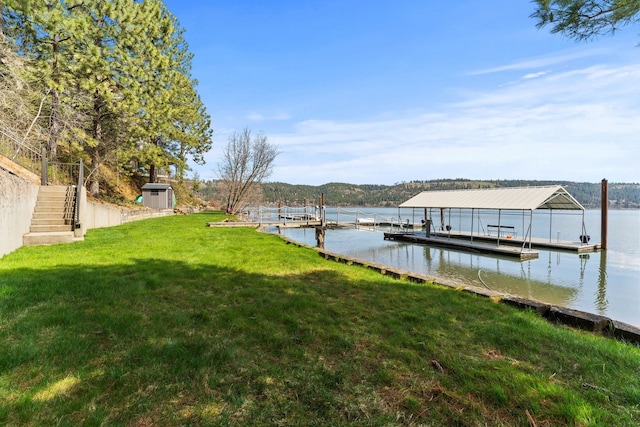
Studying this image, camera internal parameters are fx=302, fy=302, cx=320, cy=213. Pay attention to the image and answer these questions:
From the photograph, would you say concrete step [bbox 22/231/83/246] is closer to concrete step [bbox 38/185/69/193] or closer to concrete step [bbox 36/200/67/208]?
concrete step [bbox 36/200/67/208]

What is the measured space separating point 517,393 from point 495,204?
60.3 ft

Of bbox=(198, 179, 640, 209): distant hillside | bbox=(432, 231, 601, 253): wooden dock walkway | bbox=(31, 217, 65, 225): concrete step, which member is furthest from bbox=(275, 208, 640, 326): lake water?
bbox=(198, 179, 640, 209): distant hillside

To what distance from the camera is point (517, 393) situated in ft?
7.16

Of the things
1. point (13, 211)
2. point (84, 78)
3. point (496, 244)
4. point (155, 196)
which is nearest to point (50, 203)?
point (13, 211)

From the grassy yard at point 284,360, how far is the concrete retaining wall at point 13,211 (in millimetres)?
2438

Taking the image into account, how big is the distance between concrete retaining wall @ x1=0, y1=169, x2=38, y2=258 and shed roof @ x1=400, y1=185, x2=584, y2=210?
19504 millimetres

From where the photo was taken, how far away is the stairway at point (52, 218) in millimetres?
7422

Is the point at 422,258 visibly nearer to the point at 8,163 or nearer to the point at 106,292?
the point at 106,292

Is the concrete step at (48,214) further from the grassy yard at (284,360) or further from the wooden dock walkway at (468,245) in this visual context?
the wooden dock walkway at (468,245)

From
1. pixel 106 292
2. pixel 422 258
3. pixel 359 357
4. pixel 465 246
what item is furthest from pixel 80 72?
pixel 465 246

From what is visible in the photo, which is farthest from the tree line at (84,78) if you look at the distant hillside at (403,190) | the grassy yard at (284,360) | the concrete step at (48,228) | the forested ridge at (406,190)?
the forested ridge at (406,190)

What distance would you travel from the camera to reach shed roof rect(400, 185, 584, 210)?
16.6 m

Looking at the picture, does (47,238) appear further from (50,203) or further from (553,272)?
(553,272)

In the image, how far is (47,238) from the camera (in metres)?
7.46
